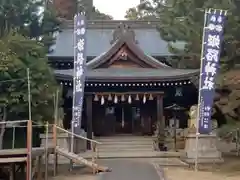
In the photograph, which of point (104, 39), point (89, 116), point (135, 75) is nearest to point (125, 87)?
point (135, 75)

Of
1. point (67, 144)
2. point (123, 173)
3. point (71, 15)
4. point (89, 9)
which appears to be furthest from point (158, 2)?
point (123, 173)

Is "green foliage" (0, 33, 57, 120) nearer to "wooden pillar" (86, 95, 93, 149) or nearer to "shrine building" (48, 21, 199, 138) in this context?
"shrine building" (48, 21, 199, 138)

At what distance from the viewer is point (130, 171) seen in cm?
1559

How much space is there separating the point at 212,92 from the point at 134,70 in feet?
29.2

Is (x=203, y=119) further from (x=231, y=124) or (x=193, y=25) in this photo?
(x=193, y=25)

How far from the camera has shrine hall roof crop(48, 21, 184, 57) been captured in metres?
29.1

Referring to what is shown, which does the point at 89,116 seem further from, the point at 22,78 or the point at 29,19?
the point at 22,78

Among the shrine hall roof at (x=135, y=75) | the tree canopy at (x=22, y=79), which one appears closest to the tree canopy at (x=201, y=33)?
the shrine hall roof at (x=135, y=75)

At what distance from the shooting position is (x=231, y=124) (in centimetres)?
1730

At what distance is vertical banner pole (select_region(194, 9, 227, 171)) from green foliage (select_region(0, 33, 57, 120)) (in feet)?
18.6

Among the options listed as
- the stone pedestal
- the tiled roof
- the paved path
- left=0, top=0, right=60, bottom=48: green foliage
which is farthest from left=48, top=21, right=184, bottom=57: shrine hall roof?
the paved path

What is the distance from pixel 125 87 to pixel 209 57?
7932 mm

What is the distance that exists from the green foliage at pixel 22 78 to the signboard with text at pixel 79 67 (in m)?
0.97

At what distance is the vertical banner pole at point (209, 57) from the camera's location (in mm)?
15688
